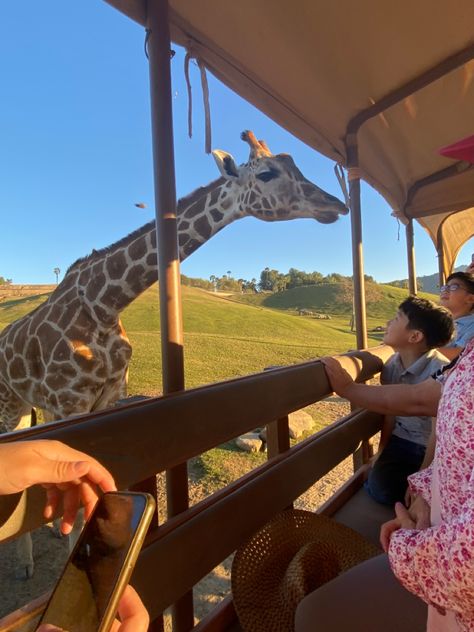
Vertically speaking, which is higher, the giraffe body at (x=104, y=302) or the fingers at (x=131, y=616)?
the giraffe body at (x=104, y=302)

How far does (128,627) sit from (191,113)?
5.26 ft

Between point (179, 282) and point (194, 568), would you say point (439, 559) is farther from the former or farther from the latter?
point (179, 282)

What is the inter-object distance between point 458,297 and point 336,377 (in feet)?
5.65

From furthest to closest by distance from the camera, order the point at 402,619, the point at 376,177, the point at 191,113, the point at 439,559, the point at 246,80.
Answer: the point at 376,177
the point at 246,80
the point at 191,113
the point at 402,619
the point at 439,559

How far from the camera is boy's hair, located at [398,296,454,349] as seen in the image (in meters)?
2.08

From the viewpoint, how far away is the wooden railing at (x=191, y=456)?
767mm

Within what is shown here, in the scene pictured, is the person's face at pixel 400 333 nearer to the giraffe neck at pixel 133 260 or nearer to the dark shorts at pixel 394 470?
the dark shorts at pixel 394 470

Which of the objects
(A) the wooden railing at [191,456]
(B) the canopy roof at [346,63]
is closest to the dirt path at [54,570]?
(A) the wooden railing at [191,456]

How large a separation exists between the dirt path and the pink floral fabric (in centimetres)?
219

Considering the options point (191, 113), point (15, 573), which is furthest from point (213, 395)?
point (15, 573)

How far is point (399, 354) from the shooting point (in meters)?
2.25

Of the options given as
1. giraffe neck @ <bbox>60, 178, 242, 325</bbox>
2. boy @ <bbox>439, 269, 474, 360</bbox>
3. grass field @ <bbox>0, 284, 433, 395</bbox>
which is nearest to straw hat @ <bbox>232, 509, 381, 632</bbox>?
boy @ <bbox>439, 269, 474, 360</bbox>

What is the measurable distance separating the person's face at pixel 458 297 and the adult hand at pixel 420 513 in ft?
6.93

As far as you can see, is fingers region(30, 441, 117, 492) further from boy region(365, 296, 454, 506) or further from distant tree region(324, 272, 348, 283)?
distant tree region(324, 272, 348, 283)
